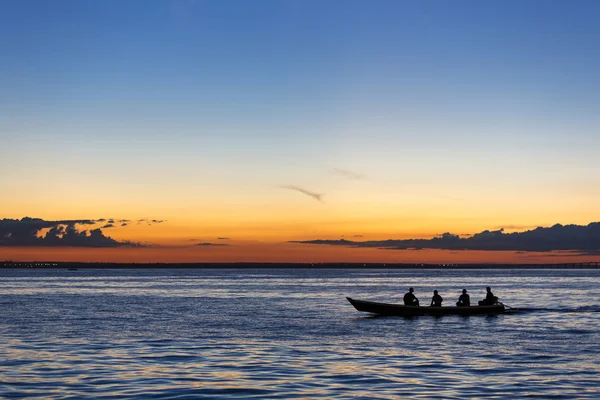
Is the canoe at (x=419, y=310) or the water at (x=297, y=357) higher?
the canoe at (x=419, y=310)

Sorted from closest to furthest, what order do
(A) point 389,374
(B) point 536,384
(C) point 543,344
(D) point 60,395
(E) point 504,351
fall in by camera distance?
(D) point 60,395 < (B) point 536,384 < (A) point 389,374 < (E) point 504,351 < (C) point 543,344

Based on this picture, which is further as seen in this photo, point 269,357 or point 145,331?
point 145,331

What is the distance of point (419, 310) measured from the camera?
5878 centimetres

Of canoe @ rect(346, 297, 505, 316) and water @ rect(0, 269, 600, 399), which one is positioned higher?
canoe @ rect(346, 297, 505, 316)

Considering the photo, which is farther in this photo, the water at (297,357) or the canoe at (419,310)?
the canoe at (419,310)

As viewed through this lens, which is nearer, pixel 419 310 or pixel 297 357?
pixel 297 357

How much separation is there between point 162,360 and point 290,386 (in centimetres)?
899

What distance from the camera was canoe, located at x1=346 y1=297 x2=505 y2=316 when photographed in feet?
193

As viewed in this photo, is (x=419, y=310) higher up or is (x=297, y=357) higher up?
(x=419, y=310)

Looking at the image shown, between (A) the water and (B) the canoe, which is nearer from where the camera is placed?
(A) the water

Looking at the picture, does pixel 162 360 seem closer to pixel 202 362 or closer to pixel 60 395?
pixel 202 362

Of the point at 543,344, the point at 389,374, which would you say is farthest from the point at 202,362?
the point at 543,344

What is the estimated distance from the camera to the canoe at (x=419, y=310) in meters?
58.8

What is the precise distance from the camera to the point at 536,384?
87.8 feet
